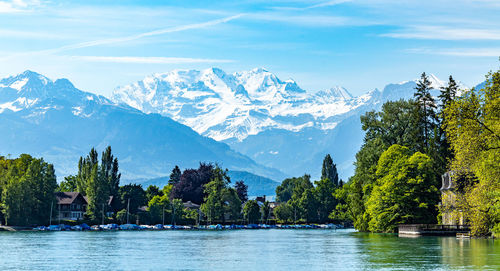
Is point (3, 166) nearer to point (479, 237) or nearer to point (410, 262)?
point (479, 237)

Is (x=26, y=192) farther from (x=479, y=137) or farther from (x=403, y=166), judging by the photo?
(x=479, y=137)

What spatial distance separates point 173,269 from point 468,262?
85.6ft

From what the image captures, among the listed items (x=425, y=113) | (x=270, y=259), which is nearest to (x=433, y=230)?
(x=425, y=113)

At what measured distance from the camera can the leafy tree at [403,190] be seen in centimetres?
12606

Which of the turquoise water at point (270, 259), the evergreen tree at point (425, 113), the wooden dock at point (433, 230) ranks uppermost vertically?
the evergreen tree at point (425, 113)

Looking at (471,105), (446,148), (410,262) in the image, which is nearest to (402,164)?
(446,148)

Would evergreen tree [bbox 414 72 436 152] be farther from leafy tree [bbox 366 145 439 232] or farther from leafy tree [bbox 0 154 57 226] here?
leafy tree [bbox 0 154 57 226]

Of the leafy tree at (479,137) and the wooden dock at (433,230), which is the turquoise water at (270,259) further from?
the wooden dock at (433,230)

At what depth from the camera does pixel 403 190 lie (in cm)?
12750

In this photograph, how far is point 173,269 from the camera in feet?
224

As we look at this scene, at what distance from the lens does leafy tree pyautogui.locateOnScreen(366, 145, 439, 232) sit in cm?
12606

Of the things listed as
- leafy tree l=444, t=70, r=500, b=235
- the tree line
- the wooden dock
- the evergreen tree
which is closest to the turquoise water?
leafy tree l=444, t=70, r=500, b=235

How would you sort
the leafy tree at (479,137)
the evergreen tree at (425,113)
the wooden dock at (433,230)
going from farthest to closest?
the evergreen tree at (425,113), the wooden dock at (433,230), the leafy tree at (479,137)

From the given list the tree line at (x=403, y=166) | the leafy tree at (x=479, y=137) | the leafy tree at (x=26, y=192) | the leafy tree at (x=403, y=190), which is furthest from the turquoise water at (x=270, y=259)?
the leafy tree at (x=26, y=192)
